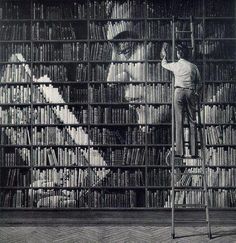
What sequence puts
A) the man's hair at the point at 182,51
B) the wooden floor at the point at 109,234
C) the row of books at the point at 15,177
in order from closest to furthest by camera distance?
the wooden floor at the point at 109,234 → the man's hair at the point at 182,51 → the row of books at the point at 15,177

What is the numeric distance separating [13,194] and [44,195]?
1.40 feet

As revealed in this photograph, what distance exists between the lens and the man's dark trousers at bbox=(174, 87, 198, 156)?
546cm

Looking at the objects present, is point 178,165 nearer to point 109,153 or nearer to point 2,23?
point 109,153

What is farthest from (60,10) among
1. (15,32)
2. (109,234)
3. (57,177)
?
Answer: (109,234)

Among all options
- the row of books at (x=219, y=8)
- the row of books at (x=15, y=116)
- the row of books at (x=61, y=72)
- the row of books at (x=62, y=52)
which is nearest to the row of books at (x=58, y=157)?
the row of books at (x=15, y=116)

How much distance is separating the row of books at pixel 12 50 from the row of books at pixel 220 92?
2.50m

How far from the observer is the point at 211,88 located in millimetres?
5855

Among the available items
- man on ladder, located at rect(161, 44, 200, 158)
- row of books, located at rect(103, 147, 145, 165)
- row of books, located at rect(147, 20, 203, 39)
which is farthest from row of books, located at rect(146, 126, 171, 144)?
row of books, located at rect(147, 20, 203, 39)

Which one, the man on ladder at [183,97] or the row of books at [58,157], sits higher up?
the man on ladder at [183,97]

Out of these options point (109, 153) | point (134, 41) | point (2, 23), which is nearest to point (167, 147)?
point (109, 153)

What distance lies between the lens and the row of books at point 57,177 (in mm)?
5902

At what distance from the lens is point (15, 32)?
5.96 meters

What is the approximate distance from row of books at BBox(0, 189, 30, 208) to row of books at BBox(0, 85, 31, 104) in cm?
124

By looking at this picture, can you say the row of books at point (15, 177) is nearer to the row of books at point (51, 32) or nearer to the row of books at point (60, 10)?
the row of books at point (51, 32)
